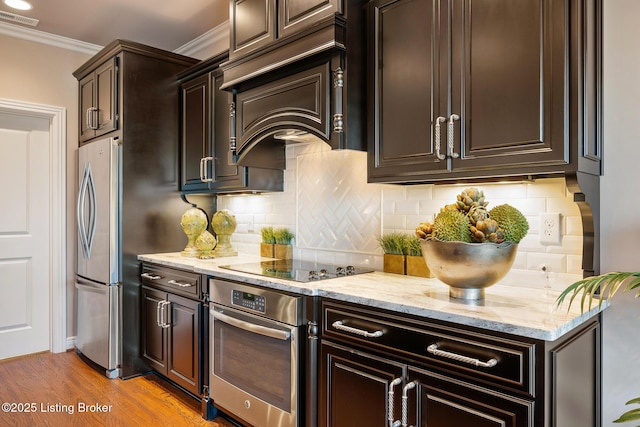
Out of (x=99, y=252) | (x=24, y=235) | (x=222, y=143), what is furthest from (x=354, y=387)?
(x=24, y=235)

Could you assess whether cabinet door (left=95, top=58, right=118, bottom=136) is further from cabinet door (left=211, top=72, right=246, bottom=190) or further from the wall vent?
cabinet door (left=211, top=72, right=246, bottom=190)

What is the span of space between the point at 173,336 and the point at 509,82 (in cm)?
248

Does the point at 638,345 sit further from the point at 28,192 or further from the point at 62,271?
the point at 28,192

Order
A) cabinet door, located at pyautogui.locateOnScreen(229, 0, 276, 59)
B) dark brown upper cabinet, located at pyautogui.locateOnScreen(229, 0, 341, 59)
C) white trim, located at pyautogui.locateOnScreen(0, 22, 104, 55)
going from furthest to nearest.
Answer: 1. white trim, located at pyautogui.locateOnScreen(0, 22, 104, 55)
2. cabinet door, located at pyautogui.locateOnScreen(229, 0, 276, 59)
3. dark brown upper cabinet, located at pyautogui.locateOnScreen(229, 0, 341, 59)

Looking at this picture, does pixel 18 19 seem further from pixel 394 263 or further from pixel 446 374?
pixel 446 374

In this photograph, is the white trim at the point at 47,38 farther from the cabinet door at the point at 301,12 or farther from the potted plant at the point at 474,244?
the potted plant at the point at 474,244

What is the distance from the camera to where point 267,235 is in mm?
3107

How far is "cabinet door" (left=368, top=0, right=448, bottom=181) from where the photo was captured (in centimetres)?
183

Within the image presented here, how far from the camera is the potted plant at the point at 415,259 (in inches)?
85.5

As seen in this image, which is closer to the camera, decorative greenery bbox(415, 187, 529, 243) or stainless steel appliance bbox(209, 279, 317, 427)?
decorative greenery bbox(415, 187, 529, 243)

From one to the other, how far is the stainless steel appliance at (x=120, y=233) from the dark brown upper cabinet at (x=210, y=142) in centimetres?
26

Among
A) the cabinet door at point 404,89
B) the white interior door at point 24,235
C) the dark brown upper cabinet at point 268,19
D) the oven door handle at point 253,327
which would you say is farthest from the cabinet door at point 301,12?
the white interior door at point 24,235

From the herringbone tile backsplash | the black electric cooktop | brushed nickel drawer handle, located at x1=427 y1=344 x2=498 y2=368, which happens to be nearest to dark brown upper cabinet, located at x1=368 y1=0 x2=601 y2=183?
the herringbone tile backsplash

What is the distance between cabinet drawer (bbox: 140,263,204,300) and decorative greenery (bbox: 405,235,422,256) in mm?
1258
